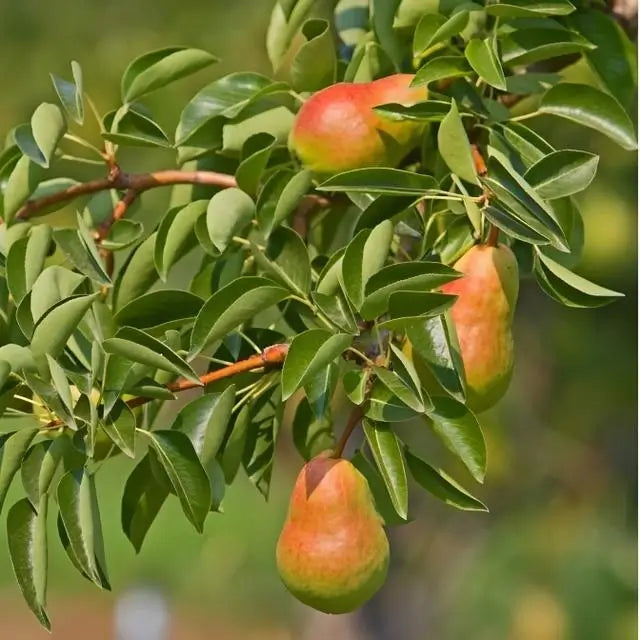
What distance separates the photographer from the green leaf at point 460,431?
0.66 metres

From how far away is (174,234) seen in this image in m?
0.76

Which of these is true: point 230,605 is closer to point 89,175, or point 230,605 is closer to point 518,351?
point 518,351

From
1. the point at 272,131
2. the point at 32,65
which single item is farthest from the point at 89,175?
the point at 272,131

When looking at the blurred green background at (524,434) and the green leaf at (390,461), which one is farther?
the blurred green background at (524,434)

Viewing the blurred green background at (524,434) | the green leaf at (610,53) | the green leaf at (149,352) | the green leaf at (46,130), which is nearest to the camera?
the green leaf at (149,352)

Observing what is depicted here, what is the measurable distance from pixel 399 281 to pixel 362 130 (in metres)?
0.15

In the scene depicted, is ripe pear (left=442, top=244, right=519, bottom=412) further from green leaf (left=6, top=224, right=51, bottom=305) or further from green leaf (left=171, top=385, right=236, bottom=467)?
green leaf (left=6, top=224, right=51, bottom=305)

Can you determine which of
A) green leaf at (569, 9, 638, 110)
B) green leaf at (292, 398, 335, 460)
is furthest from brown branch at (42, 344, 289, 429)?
green leaf at (569, 9, 638, 110)

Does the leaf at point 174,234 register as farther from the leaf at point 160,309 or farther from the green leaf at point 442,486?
the green leaf at point 442,486

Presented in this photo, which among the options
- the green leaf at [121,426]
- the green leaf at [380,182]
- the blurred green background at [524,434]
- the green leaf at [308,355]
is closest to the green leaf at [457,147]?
the green leaf at [380,182]

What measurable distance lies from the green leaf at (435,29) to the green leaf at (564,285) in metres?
0.14

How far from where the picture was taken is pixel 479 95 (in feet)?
2.50

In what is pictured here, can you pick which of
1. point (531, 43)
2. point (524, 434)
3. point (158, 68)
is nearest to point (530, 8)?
point (531, 43)

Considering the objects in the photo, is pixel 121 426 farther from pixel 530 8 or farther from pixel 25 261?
pixel 530 8
